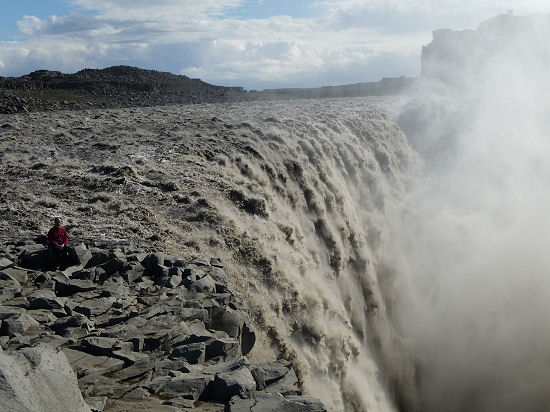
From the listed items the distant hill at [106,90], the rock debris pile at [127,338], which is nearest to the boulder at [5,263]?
the rock debris pile at [127,338]

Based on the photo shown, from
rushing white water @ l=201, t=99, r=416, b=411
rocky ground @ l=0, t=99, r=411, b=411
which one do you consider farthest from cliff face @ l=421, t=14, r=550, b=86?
rocky ground @ l=0, t=99, r=411, b=411

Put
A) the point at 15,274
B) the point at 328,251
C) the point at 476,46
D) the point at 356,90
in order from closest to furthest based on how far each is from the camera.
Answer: the point at 15,274
the point at 328,251
the point at 476,46
the point at 356,90

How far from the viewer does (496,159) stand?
35500 mm

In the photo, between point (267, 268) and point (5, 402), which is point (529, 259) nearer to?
point (267, 268)

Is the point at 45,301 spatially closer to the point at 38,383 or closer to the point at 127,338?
the point at 127,338

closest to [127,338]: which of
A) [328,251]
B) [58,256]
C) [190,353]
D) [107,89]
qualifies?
[190,353]

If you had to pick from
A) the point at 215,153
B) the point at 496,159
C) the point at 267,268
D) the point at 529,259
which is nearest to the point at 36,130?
the point at 215,153

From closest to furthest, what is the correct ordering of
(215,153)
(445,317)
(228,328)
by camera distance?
(228,328), (215,153), (445,317)

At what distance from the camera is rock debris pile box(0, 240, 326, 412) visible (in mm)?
5867

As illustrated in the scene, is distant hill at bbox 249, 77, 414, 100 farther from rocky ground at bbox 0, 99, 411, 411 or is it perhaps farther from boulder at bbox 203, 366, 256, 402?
boulder at bbox 203, 366, 256, 402

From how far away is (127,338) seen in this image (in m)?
8.06

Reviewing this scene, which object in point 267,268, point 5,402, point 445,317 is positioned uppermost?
point 5,402

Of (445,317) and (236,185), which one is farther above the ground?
(236,185)

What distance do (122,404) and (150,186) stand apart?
9.32 m
